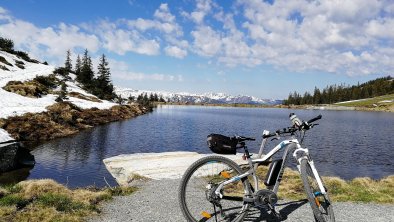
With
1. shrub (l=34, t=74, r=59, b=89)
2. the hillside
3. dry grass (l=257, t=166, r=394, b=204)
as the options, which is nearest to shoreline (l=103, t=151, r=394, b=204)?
dry grass (l=257, t=166, r=394, b=204)

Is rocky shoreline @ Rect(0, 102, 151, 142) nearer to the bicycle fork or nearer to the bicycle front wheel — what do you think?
the bicycle front wheel

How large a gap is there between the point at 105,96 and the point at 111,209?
99.6m

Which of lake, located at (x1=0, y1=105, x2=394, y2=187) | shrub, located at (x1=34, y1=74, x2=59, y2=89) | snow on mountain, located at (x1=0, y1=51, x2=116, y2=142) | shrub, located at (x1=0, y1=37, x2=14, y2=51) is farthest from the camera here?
shrub, located at (x1=0, y1=37, x2=14, y2=51)

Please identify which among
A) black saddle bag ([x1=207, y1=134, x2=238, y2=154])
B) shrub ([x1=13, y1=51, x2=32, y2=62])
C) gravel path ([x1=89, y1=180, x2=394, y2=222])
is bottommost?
gravel path ([x1=89, y1=180, x2=394, y2=222])

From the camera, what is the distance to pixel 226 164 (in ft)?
25.7

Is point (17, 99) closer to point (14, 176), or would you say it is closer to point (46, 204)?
point (14, 176)

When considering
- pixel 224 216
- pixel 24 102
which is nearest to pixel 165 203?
pixel 224 216

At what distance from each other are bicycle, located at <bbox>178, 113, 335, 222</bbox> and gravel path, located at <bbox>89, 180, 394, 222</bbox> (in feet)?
3.81

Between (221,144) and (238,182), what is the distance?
1018mm

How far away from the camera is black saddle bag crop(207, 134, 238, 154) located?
7.57m

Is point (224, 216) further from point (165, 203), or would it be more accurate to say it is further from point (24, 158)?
point (24, 158)

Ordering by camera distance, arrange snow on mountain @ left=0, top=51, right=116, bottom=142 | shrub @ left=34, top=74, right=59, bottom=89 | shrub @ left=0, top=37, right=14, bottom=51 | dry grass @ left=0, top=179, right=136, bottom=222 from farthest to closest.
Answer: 1. shrub @ left=0, top=37, right=14, bottom=51
2. shrub @ left=34, top=74, right=59, bottom=89
3. snow on mountain @ left=0, top=51, right=116, bottom=142
4. dry grass @ left=0, top=179, right=136, bottom=222

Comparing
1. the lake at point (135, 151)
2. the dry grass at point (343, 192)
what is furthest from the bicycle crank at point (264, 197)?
the lake at point (135, 151)

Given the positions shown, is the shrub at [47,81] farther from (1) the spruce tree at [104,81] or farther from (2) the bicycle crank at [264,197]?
(2) the bicycle crank at [264,197]
